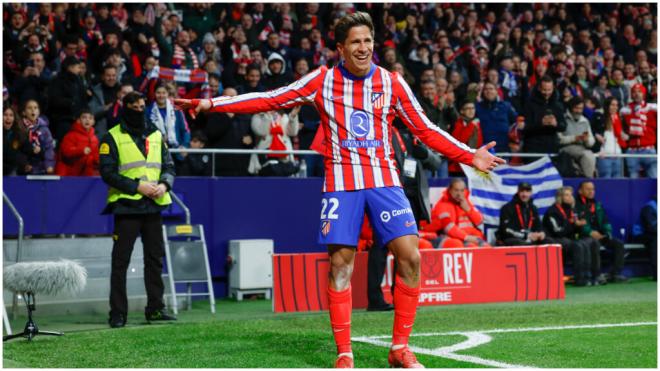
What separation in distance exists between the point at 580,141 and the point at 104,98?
23.1 feet

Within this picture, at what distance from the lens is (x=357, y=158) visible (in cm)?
661

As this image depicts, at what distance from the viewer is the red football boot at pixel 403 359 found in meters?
6.56

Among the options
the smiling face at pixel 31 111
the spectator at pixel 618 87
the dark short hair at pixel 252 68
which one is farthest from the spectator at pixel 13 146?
the spectator at pixel 618 87

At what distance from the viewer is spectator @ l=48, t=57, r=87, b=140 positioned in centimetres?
1333

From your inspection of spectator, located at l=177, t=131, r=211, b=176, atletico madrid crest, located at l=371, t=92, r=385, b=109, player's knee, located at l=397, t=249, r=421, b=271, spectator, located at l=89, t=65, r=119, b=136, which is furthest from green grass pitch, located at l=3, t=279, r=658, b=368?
spectator, located at l=89, t=65, r=119, b=136

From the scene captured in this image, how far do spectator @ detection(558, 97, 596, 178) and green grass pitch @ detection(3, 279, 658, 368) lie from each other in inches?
181

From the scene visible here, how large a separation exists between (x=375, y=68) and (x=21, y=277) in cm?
405

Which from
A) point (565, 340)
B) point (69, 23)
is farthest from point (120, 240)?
point (69, 23)

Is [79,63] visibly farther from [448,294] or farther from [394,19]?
[394,19]

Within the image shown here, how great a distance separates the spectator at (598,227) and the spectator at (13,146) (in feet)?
25.0

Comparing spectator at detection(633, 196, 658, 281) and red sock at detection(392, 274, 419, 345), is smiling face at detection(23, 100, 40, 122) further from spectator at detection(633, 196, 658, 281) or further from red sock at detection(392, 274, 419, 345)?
spectator at detection(633, 196, 658, 281)

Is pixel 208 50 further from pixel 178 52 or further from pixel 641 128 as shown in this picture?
pixel 641 128

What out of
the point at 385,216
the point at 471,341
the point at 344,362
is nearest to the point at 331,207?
the point at 385,216

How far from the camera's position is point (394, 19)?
63.6ft
